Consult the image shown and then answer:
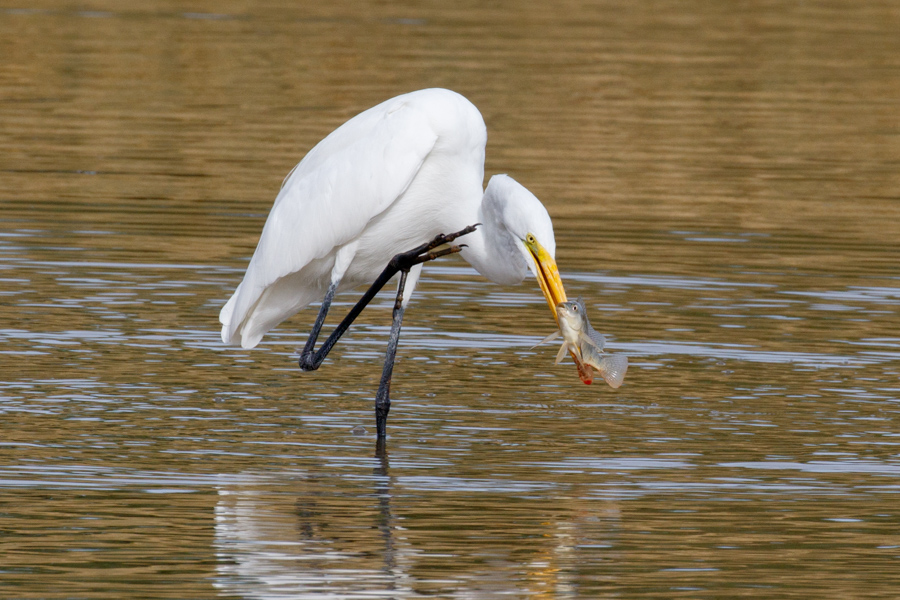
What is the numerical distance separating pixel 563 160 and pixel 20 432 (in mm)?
12558

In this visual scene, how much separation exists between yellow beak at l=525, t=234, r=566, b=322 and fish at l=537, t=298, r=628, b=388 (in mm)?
45

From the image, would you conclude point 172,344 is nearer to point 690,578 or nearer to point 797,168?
point 690,578

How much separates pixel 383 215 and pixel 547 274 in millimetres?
1617

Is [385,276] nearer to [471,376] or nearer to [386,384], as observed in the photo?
[386,384]

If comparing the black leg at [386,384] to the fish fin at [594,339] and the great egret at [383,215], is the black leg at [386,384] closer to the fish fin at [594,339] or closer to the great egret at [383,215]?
the great egret at [383,215]

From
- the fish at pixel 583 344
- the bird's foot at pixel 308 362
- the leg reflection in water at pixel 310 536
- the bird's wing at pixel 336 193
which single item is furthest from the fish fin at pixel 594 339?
the bird's foot at pixel 308 362

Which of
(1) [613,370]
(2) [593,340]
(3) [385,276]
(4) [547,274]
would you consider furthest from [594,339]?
(3) [385,276]

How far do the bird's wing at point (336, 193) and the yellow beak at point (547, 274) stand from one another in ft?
3.87

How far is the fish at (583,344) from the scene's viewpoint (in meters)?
8.92

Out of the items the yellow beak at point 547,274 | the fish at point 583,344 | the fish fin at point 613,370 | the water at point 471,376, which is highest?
the yellow beak at point 547,274

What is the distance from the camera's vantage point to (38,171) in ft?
62.4

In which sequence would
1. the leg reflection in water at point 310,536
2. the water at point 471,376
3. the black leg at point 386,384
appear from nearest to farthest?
the leg reflection in water at point 310,536 < the water at point 471,376 < the black leg at point 386,384

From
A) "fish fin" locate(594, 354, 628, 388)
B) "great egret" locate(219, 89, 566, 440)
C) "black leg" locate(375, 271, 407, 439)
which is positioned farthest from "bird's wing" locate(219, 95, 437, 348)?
"fish fin" locate(594, 354, 628, 388)

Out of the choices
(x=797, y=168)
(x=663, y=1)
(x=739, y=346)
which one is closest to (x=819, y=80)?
(x=797, y=168)
